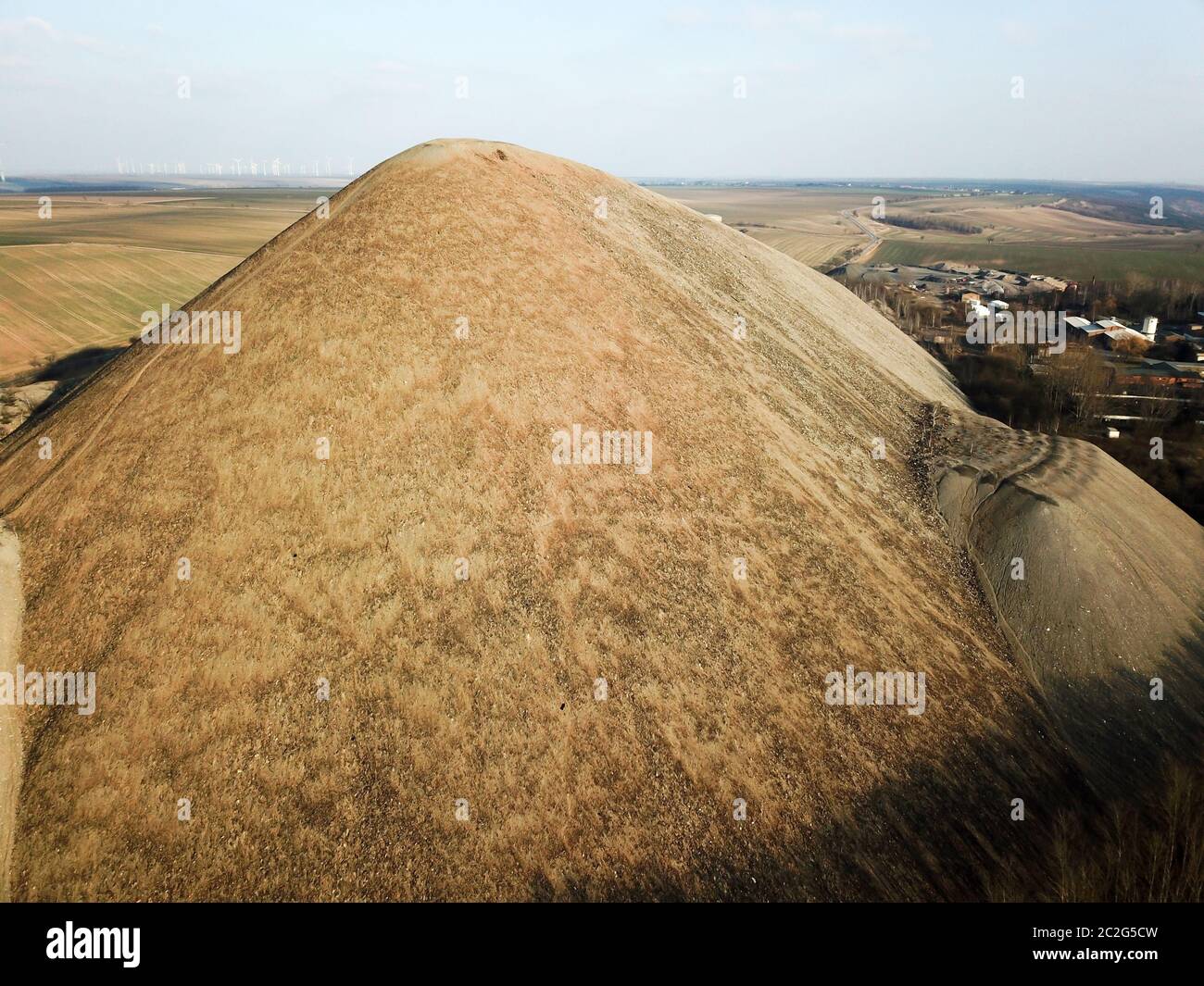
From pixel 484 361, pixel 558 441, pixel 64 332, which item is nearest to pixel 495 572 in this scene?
pixel 558 441

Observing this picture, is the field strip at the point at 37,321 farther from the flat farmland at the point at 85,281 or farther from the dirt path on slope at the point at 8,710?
the dirt path on slope at the point at 8,710

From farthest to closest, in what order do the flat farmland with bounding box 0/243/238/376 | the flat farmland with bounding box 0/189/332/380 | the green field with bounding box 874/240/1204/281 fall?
the green field with bounding box 874/240/1204/281
the flat farmland with bounding box 0/189/332/380
the flat farmland with bounding box 0/243/238/376

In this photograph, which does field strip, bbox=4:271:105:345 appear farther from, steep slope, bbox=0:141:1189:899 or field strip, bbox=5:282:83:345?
steep slope, bbox=0:141:1189:899

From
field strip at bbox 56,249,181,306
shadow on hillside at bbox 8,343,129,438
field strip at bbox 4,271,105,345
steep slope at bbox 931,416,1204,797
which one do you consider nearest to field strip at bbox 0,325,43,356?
shadow on hillside at bbox 8,343,129,438

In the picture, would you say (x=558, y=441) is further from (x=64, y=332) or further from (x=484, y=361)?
(x=64, y=332)

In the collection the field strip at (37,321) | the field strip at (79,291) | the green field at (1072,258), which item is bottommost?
the field strip at (37,321)

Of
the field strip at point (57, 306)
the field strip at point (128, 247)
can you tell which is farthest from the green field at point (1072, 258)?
the field strip at point (57, 306)
